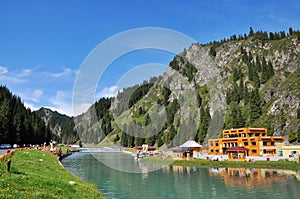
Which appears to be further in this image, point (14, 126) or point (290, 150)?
point (14, 126)

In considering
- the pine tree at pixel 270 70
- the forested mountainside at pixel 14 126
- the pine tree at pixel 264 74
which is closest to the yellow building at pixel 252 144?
the forested mountainside at pixel 14 126

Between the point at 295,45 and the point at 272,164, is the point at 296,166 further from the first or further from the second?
the point at 295,45

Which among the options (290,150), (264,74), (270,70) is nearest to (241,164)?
(290,150)

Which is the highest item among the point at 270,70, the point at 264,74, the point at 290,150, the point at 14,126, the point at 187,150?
the point at 270,70

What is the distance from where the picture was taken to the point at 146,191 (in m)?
31.5

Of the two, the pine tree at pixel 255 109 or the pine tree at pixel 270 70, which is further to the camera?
the pine tree at pixel 270 70

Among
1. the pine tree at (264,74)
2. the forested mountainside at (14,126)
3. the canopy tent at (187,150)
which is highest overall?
the pine tree at (264,74)

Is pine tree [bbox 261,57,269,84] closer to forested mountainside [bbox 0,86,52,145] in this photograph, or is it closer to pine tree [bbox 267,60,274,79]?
pine tree [bbox 267,60,274,79]

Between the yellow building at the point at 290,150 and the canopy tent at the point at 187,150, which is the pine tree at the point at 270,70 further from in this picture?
the yellow building at the point at 290,150

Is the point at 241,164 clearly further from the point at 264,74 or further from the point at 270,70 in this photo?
the point at 270,70

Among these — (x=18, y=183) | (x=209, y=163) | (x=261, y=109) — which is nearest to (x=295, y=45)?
(x=261, y=109)

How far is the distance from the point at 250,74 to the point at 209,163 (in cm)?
13046

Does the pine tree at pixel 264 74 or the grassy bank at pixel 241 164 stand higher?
the pine tree at pixel 264 74

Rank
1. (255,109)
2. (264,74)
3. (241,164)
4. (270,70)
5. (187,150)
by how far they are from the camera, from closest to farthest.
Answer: (241,164) → (187,150) → (255,109) → (270,70) → (264,74)
